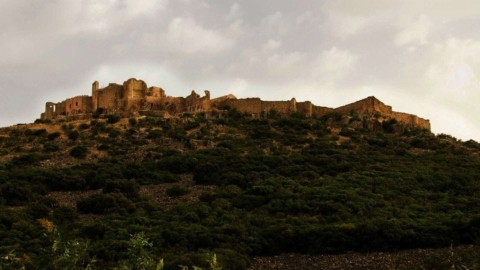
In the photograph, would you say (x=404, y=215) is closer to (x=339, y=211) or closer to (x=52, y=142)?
(x=339, y=211)

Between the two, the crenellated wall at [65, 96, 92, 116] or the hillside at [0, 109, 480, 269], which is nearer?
the hillside at [0, 109, 480, 269]

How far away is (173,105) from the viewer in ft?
209

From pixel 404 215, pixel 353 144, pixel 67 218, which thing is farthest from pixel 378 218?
pixel 353 144

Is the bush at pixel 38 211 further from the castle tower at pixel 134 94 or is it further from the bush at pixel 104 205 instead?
the castle tower at pixel 134 94

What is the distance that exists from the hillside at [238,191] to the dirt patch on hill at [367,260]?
0.46 ft

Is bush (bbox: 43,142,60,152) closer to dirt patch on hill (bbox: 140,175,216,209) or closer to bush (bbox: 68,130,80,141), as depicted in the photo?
bush (bbox: 68,130,80,141)

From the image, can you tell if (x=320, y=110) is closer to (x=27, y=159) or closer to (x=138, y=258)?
(x=27, y=159)

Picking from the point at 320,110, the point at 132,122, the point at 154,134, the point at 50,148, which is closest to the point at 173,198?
the point at 50,148

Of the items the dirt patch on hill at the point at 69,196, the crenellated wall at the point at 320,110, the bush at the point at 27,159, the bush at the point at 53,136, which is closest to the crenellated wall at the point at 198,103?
the crenellated wall at the point at 320,110

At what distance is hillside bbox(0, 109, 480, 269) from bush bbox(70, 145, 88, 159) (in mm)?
123

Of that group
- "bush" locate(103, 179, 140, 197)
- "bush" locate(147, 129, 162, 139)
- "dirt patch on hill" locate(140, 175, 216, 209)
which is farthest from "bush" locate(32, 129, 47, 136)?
"bush" locate(103, 179, 140, 197)

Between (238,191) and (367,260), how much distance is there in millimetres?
12229

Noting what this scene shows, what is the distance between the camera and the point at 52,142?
52.3 metres

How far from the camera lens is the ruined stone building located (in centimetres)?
6206
